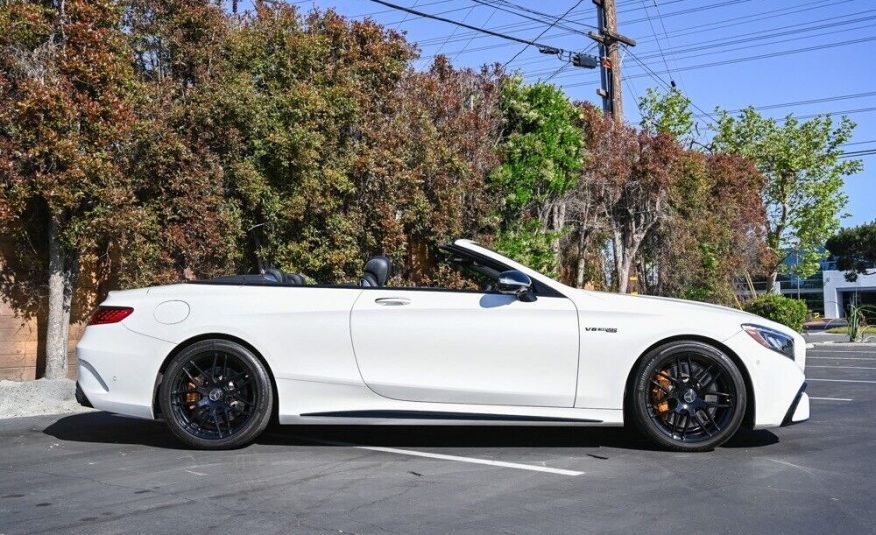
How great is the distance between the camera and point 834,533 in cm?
395

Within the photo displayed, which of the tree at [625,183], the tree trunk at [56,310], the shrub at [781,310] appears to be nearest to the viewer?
the tree trunk at [56,310]

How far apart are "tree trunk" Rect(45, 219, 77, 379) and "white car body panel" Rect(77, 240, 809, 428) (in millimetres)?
4084

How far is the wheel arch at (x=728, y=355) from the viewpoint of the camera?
18.6 feet

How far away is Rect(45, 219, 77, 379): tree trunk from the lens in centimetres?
947

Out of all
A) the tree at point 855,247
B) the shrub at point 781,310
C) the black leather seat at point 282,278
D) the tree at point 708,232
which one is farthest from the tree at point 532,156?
the tree at point 855,247

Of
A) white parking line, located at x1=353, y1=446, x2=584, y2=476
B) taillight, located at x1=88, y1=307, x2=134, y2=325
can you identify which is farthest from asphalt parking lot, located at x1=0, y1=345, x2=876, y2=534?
taillight, located at x1=88, y1=307, x2=134, y2=325

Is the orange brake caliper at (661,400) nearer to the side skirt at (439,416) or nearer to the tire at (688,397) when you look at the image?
the tire at (688,397)

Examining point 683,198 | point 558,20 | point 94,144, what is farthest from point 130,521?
point 558,20

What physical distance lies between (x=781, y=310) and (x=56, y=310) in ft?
58.4

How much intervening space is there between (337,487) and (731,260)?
1857cm

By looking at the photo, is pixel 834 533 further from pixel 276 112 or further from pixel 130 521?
pixel 276 112

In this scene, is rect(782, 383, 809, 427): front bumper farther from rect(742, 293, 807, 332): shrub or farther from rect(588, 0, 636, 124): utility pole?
rect(742, 293, 807, 332): shrub

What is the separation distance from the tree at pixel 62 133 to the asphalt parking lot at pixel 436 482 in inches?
113

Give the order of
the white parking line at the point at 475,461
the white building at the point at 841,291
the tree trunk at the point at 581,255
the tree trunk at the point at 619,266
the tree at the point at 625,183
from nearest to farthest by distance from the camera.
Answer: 1. the white parking line at the point at 475,461
2. the tree at the point at 625,183
3. the tree trunk at the point at 581,255
4. the tree trunk at the point at 619,266
5. the white building at the point at 841,291
